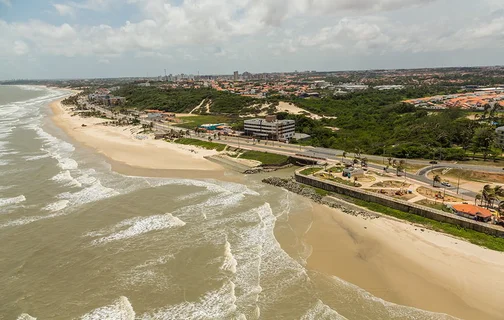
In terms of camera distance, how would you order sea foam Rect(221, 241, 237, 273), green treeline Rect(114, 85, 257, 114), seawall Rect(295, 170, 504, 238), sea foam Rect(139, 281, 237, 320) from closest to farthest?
sea foam Rect(139, 281, 237, 320) → sea foam Rect(221, 241, 237, 273) → seawall Rect(295, 170, 504, 238) → green treeline Rect(114, 85, 257, 114)

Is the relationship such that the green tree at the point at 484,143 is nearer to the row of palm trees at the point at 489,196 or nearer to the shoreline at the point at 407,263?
the row of palm trees at the point at 489,196

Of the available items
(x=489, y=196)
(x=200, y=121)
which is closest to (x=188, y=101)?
(x=200, y=121)

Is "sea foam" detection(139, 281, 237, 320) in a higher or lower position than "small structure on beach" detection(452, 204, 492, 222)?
lower


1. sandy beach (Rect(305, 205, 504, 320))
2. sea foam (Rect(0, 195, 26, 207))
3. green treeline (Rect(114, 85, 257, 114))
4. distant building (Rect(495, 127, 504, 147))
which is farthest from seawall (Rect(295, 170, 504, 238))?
green treeline (Rect(114, 85, 257, 114))

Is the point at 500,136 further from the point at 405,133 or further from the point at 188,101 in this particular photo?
the point at 188,101

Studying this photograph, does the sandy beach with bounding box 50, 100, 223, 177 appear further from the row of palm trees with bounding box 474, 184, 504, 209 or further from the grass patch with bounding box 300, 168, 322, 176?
the row of palm trees with bounding box 474, 184, 504, 209

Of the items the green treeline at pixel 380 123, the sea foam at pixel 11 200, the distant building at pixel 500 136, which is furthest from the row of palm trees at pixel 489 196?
the sea foam at pixel 11 200
